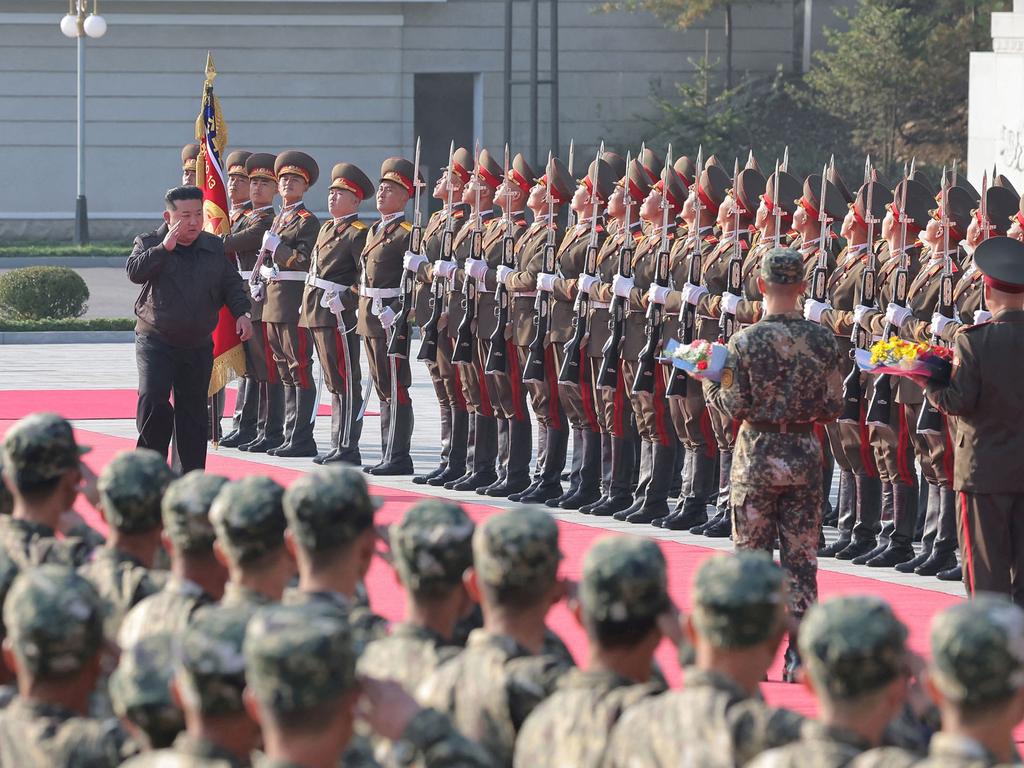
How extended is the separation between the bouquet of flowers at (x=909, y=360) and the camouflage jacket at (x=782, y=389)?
24.5 inches

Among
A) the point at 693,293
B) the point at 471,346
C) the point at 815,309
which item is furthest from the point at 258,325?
the point at 815,309

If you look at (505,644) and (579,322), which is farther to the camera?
(579,322)

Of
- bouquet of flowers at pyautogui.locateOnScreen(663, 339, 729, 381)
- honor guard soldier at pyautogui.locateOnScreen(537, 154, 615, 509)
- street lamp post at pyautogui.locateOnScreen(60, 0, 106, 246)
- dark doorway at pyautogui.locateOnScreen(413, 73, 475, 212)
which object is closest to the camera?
bouquet of flowers at pyautogui.locateOnScreen(663, 339, 729, 381)

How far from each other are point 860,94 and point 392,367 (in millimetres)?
22670

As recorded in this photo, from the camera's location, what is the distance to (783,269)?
7496 mm

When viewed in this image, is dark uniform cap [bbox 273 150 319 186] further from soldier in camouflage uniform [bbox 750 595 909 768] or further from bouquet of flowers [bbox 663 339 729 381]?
soldier in camouflage uniform [bbox 750 595 909 768]

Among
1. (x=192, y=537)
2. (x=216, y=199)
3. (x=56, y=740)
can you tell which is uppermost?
(x=216, y=199)

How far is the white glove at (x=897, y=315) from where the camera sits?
996cm

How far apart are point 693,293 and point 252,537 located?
6486 millimetres

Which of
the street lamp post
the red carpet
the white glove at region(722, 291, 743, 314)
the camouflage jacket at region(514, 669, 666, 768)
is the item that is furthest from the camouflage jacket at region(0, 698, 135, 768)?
the street lamp post

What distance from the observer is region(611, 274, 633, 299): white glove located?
11.4 meters

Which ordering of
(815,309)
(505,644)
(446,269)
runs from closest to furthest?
(505,644) < (815,309) < (446,269)

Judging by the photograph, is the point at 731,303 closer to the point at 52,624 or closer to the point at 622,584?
the point at 622,584

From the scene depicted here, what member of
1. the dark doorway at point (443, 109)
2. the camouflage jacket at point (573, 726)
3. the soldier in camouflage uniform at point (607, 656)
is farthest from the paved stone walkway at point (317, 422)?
the dark doorway at point (443, 109)
